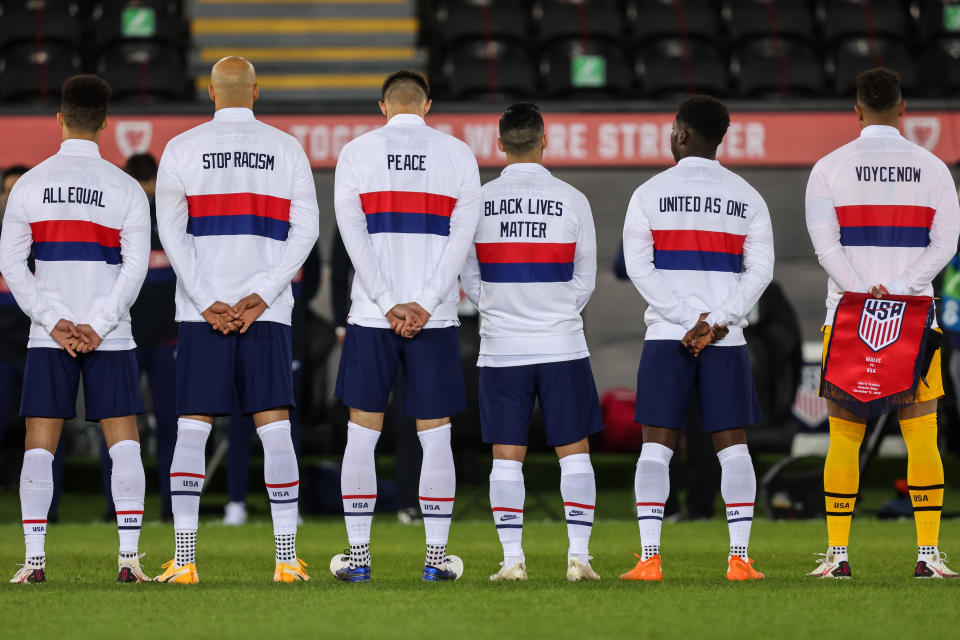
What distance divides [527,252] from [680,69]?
20.9 feet

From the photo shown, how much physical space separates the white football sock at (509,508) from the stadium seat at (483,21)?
7.16 m

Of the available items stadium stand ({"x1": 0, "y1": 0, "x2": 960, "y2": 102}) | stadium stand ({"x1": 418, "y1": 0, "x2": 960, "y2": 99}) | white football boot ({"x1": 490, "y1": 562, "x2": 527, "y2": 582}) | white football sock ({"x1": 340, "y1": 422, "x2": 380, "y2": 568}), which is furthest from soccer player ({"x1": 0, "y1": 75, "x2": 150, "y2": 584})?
stadium stand ({"x1": 418, "y1": 0, "x2": 960, "y2": 99})

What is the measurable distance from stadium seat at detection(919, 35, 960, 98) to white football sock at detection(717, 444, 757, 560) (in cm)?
681

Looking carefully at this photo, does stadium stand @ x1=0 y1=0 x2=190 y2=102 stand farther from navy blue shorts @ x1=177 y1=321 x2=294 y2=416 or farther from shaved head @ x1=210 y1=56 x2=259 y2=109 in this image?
navy blue shorts @ x1=177 y1=321 x2=294 y2=416

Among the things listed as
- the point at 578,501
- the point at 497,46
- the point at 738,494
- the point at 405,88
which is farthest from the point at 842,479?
the point at 497,46

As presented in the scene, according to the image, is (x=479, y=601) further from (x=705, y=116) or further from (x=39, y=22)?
(x=39, y=22)

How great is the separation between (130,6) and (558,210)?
26.0 feet

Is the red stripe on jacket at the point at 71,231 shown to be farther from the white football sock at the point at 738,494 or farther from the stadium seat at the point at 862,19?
the stadium seat at the point at 862,19

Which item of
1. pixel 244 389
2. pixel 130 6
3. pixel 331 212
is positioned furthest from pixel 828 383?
pixel 130 6

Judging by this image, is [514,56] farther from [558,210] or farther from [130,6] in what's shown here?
[558,210]

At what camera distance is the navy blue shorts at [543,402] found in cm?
467

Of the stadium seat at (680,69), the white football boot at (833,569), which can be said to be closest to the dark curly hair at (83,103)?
the white football boot at (833,569)

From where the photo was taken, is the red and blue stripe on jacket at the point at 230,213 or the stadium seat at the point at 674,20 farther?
the stadium seat at the point at 674,20

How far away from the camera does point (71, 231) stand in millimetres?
4668
